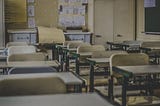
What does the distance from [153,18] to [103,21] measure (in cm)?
143

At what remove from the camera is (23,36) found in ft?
28.2

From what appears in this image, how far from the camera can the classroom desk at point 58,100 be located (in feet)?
6.37

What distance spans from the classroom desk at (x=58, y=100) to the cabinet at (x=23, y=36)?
21.4 ft

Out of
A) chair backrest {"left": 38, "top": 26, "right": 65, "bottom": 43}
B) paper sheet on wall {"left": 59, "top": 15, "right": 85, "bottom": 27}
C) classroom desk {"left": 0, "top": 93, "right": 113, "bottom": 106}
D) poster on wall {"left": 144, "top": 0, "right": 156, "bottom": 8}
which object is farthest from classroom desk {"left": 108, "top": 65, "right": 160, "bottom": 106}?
paper sheet on wall {"left": 59, "top": 15, "right": 85, "bottom": 27}

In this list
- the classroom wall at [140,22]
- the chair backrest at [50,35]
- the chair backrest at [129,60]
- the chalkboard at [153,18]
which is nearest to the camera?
the chair backrest at [129,60]

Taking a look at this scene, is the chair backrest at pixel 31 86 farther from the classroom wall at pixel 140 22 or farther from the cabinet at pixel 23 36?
the classroom wall at pixel 140 22

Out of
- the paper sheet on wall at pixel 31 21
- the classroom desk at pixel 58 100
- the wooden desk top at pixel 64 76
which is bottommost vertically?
the classroom desk at pixel 58 100

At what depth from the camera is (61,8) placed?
9.34m

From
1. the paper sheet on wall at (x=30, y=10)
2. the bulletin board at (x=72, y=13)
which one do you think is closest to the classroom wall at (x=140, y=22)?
the bulletin board at (x=72, y=13)

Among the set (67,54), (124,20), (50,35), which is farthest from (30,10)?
(67,54)

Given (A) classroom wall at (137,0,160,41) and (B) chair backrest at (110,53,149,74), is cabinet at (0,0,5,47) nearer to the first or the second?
(A) classroom wall at (137,0,160,41)

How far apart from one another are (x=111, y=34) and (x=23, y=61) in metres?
5.35

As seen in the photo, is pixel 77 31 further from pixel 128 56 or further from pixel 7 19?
pixel 128 56

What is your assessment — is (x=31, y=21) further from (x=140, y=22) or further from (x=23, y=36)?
(x=140, y=22)
